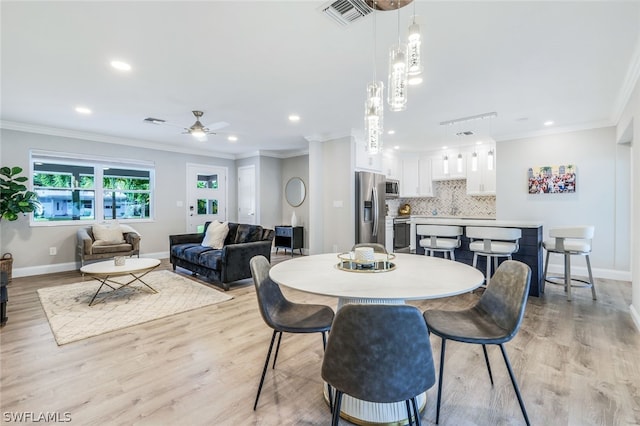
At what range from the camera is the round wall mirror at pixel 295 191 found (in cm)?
738

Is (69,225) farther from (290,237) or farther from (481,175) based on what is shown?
(481,175)

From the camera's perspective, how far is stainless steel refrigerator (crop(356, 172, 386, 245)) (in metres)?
5.44

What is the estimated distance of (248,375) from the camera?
2.11 meters

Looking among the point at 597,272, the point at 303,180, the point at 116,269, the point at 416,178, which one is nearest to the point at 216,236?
the point at 116,269

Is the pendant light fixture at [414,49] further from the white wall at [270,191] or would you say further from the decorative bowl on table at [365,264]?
the white wall at [270,191]

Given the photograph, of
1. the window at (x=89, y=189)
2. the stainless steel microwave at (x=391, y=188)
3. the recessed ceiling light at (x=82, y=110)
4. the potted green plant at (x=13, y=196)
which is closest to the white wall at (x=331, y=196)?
the stainless steel microwave at (x=391, y=188)

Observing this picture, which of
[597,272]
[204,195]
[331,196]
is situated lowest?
Answer: [597,272]

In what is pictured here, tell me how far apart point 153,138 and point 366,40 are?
512 centimetres

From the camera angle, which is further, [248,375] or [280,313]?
[248,375]

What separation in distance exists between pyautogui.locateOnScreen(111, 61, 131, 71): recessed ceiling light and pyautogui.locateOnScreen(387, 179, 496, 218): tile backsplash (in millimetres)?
5971

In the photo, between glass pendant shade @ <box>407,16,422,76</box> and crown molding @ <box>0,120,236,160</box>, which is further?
crown molding @ <box>0,120,236,160</box>

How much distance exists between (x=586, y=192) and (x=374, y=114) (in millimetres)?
4745

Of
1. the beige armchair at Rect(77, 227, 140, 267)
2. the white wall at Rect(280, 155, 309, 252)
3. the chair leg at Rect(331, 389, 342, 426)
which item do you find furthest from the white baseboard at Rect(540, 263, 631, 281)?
the beige armchair at Rect(77, 227, 140, 267)

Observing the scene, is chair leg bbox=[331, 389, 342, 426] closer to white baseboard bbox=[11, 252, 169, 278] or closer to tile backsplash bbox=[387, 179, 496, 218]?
white baseboard bbox=[11, 252, 169, 278]
